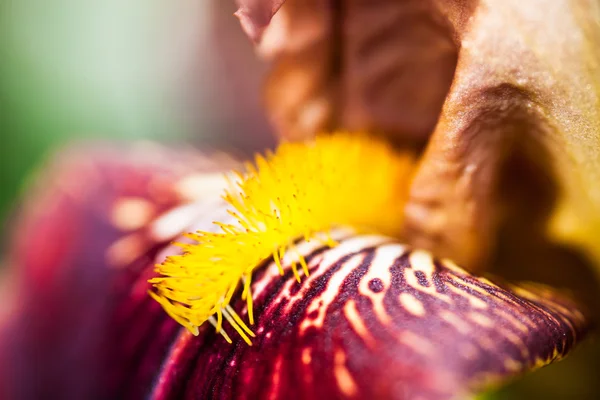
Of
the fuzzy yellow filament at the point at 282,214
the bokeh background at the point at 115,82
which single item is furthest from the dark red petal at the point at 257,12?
the bokeh background at the point at 115,82

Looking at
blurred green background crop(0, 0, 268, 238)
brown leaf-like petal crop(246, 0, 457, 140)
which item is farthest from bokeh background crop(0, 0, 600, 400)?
brown leaf-like petal crop(246, 0, 457, 140)

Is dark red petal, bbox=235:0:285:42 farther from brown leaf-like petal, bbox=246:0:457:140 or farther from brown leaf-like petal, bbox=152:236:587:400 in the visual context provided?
brown leaf-like petal, bbox=152:236:587:400

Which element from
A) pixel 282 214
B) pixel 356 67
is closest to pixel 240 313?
pixel 282 214

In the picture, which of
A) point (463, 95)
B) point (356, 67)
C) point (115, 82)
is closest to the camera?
point (463, 95)

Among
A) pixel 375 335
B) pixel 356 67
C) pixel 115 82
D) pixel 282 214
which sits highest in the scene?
pixel 115 82

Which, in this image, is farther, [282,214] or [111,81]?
[111,81]

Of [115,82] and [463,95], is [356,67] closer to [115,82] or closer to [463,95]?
[463,95]

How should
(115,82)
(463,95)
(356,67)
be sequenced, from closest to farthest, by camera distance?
(463,95)
(356,67)
(115,82)
